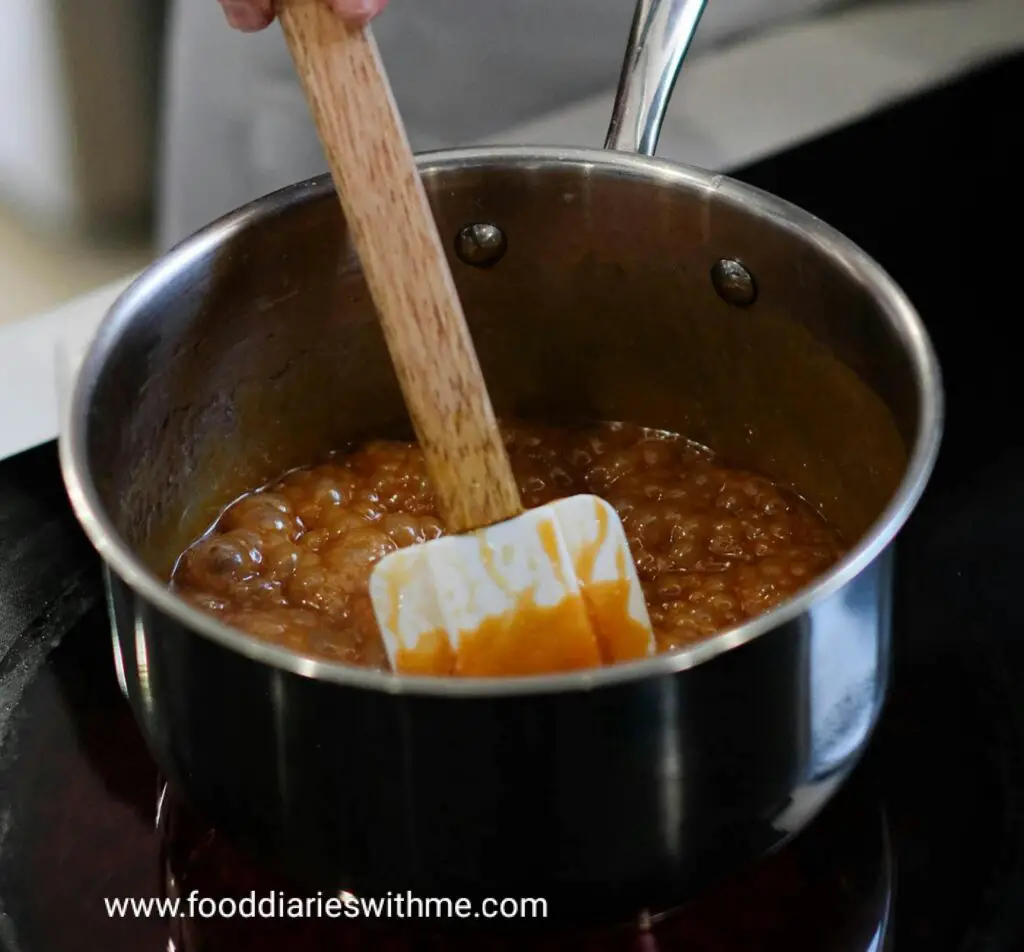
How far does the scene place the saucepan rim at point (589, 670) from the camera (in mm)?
456

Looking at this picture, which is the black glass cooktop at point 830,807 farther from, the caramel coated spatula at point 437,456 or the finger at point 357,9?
the finger at point 357,9

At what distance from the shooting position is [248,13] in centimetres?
66

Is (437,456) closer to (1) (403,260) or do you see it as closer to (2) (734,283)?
(1) (403,260)

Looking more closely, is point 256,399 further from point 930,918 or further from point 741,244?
point 930,918

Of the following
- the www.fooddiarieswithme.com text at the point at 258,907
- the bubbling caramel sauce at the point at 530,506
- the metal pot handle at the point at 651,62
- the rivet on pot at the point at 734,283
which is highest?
the metal pot handle at the point at 651,62

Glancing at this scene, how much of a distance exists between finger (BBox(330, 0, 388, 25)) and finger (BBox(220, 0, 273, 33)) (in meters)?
0.05

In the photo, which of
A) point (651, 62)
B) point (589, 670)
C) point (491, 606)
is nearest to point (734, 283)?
point (651, 62)

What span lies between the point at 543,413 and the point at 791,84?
42 cm

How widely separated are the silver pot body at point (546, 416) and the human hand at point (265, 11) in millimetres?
97

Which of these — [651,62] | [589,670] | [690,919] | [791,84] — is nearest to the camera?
[589,670]

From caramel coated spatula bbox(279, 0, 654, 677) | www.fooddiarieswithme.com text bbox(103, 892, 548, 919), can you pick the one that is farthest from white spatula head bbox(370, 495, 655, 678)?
www.fooddiarieswithme.com text bbox(103, 892, 548, 919)

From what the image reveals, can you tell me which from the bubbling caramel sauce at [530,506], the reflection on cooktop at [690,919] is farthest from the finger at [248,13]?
the reflection on cooktop at [690,919]

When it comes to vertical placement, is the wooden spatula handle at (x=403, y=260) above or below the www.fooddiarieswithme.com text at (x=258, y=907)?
above

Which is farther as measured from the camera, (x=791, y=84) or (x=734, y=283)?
(x=791, y=84)
